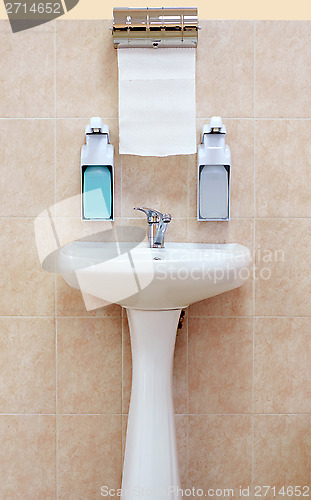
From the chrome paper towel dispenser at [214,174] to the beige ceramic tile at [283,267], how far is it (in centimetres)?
16

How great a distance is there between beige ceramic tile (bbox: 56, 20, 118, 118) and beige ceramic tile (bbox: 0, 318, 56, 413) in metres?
0.74

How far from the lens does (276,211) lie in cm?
160

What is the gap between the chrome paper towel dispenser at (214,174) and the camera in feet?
5.01

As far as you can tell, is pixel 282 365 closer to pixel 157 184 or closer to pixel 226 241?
pixel 226 241

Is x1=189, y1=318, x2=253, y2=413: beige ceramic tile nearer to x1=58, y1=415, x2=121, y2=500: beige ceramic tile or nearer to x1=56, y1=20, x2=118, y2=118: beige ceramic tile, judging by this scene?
x1=58, y1=415, x2=121, y2=500: beige ceramic tile

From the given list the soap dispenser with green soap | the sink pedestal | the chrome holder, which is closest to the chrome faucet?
the soap dispenser with green soap

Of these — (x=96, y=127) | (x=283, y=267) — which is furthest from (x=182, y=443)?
(x=96, y=127)

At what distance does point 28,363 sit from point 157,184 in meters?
0.76

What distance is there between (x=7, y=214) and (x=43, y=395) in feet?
2.09

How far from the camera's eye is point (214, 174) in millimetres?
1546

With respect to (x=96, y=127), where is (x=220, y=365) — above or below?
below

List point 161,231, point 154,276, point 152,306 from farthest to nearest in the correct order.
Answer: point 161,231 → point 152,306 → point 154,276

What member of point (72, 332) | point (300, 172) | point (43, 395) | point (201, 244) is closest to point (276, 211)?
point (300, 172)

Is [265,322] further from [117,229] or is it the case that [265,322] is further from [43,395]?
[43,395]
